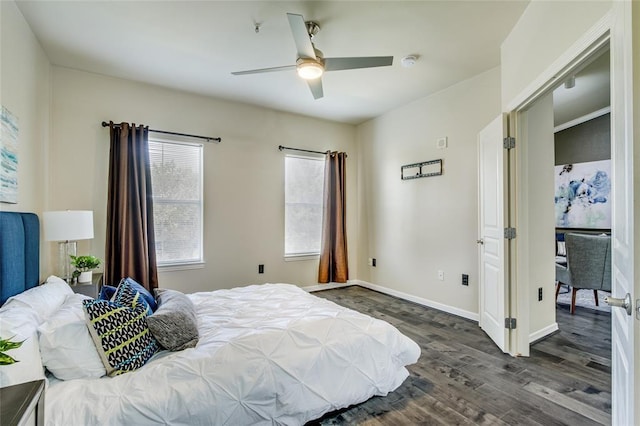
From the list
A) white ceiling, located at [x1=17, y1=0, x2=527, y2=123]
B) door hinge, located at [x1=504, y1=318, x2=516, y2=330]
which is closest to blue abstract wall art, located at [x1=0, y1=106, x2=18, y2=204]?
white ceiling, located at [x1=17, y1=0, x2=527, y2=123]

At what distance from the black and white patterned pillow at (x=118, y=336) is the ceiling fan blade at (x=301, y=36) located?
6.34 feet

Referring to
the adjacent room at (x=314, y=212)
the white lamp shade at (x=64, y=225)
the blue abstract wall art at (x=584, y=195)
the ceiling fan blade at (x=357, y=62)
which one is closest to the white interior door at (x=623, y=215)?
the adjacent room at (x=314, y=212)

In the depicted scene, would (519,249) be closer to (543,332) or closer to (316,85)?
(543,332)

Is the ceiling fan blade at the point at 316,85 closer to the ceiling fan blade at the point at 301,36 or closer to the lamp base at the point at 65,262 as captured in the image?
the ceiling fan blade at the point at 301,36

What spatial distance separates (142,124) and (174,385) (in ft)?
10.4

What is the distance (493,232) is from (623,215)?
6.59ft

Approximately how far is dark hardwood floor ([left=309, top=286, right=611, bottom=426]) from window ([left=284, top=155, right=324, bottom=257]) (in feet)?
6.82

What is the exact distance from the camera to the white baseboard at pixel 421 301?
3512 mm

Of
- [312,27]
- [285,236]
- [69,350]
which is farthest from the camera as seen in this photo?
[285,236]

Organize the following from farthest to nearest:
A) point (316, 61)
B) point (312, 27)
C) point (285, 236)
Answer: point (285, 236)
point (312, 27)
point (316, 61)

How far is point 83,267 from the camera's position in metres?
2.78

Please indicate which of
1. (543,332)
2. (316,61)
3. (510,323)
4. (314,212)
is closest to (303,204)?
(314,212)

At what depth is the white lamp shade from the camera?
A: 8.09 ft

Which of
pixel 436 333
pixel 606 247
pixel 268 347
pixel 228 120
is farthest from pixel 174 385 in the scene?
pixel 606 247
